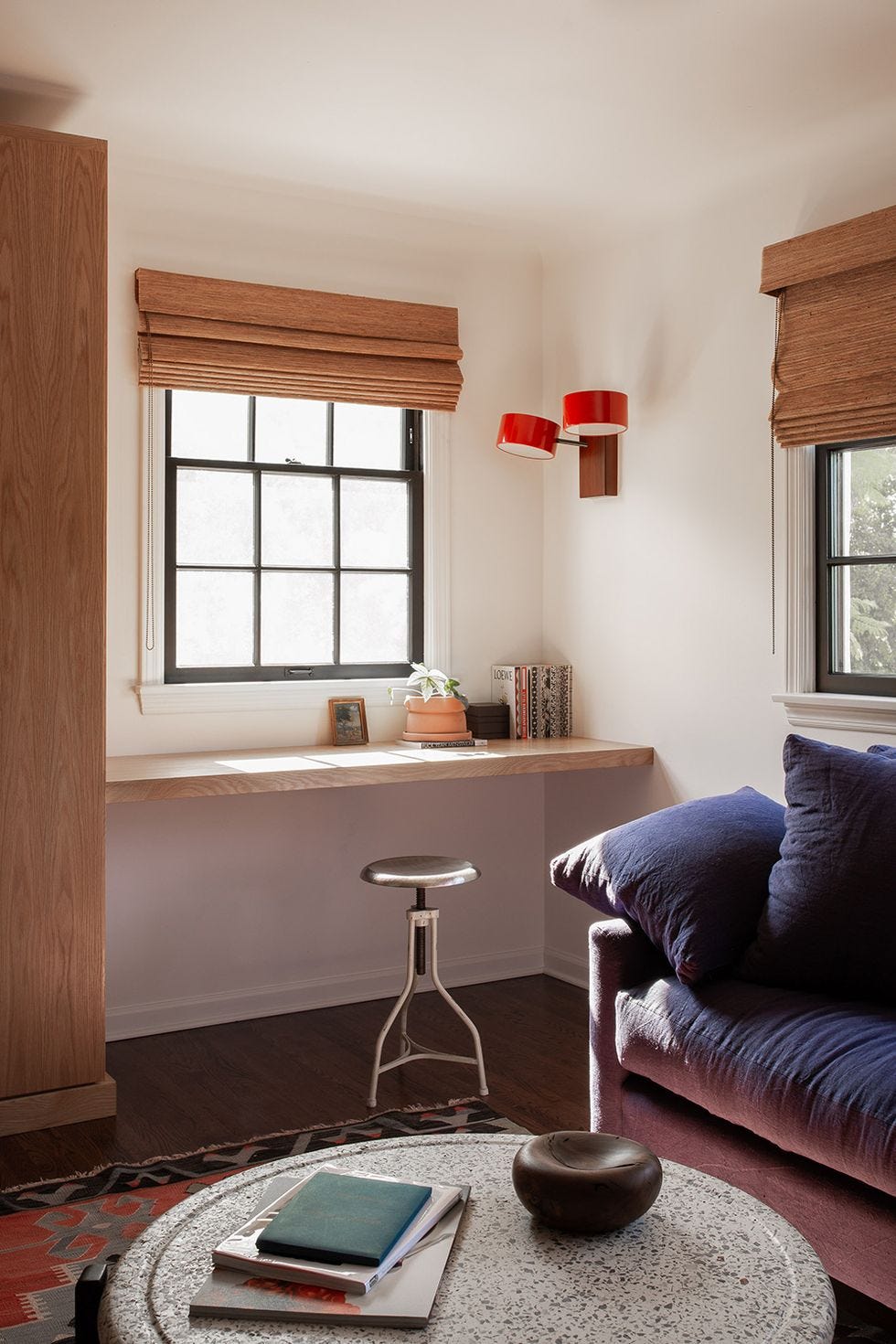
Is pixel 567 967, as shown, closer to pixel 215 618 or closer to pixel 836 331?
pixel 215 618

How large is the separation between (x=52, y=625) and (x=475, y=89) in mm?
1769

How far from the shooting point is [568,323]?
4.48 m

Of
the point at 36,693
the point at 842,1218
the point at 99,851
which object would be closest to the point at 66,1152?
the point at 99,851

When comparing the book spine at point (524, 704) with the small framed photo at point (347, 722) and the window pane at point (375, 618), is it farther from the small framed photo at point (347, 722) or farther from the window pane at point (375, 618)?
the small framed photo at point (347, 722)

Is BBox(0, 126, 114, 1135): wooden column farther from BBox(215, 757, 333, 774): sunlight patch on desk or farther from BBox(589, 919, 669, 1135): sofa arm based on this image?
BBox(589, 919, 669, 1135): sofa arm

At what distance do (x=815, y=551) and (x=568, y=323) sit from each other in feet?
4.81

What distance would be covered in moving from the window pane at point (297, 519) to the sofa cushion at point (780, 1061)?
6.71 feet

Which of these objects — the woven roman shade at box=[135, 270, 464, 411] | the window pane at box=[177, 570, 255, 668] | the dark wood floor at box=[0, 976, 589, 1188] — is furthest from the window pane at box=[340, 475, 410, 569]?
the dark wood floor at box=[0, 976, 589, 1188]

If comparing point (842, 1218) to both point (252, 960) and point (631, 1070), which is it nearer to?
point (631, 1070)

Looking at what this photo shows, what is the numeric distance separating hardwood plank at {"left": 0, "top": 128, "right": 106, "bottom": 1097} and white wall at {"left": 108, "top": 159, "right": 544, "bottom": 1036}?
64 centimetres

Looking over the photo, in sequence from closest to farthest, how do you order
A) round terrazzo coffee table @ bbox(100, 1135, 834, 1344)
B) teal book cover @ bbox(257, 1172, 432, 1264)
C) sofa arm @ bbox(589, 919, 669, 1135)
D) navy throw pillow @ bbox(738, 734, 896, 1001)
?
round terrazzo coffee table @ bbox(100, 1135, 834, 1344) < teal book cover @ bbox(257, 1172, 432, 1264) < navy throw pillow @ bbox(738, 734, 896, 1001) < sofa arm @ bbox(589, 919, 669, 1135)

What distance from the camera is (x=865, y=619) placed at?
11.3 feet

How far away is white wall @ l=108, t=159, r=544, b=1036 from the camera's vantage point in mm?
3832

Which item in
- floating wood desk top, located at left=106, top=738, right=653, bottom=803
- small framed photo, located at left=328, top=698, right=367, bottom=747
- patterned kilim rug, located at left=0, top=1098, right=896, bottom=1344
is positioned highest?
small framed photo, located at left=328, top=698, right=367, bottom=747
